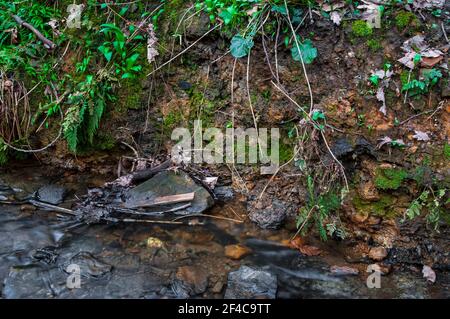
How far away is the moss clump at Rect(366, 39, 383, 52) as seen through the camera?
433 centimetres

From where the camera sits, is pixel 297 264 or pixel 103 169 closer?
pixel 297 264

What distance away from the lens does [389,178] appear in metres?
4.09

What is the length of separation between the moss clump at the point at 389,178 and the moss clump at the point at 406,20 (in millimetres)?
1566

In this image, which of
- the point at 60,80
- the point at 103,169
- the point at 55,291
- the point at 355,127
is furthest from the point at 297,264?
the point at 60,80

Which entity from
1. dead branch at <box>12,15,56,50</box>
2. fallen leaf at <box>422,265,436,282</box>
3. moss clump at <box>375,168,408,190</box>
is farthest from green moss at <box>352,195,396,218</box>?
dead branch at <box>12,15,56,50</box>

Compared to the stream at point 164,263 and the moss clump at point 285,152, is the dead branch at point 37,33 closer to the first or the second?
the stream at point 164,263

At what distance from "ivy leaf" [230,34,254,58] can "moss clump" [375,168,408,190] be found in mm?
2002

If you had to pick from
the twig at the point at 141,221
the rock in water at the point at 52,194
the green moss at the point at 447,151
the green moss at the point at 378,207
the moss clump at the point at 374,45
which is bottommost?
the twig at the point at 141,221

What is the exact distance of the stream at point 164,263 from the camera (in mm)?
3656

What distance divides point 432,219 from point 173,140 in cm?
318

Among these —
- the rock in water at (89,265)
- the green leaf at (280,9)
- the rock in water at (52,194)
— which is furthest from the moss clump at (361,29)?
the rock in water at (52,194)

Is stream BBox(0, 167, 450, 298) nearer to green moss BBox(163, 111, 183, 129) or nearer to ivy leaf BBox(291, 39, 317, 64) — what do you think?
green moss BBox(163, 111, 183, 129)
